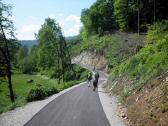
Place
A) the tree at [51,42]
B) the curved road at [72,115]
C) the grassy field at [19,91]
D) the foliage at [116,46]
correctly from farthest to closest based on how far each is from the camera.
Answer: the tree at [51,42]
the foliage at [116,46]
the grassy field at [19,91]
the curved road at [72,115]

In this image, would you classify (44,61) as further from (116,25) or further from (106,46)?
(116,25)

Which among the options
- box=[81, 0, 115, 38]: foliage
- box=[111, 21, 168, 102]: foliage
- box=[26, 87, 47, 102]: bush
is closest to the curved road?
box=[111, 21, 168, 102]: foliage

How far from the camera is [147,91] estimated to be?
1905 cm

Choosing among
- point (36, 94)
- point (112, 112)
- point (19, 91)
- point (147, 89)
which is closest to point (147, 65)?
point (147, 89)

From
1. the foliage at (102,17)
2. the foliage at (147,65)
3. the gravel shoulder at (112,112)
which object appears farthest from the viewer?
the foliage at (102,17)

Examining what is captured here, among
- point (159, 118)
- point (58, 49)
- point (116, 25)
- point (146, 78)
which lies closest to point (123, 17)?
point (116, 25)

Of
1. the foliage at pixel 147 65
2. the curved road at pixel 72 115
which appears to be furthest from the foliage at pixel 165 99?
the foliage at pixel 147 65

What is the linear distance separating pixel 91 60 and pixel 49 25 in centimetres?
1537

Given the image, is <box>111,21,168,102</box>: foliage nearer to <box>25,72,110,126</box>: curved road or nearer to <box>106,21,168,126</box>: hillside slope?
<box>106,21,168,126</box>: hillside slope

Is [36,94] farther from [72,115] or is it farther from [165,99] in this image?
[165,99]

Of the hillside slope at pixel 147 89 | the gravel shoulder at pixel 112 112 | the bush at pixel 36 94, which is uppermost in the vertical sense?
the hillside slope at pixel 147 89

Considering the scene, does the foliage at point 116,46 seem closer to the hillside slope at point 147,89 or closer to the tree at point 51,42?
the tree at point 51,42

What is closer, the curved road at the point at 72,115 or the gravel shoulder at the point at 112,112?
the gravel shoulder at the point at 112,112

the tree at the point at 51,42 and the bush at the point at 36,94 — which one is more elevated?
the tree at the point at 51,42
